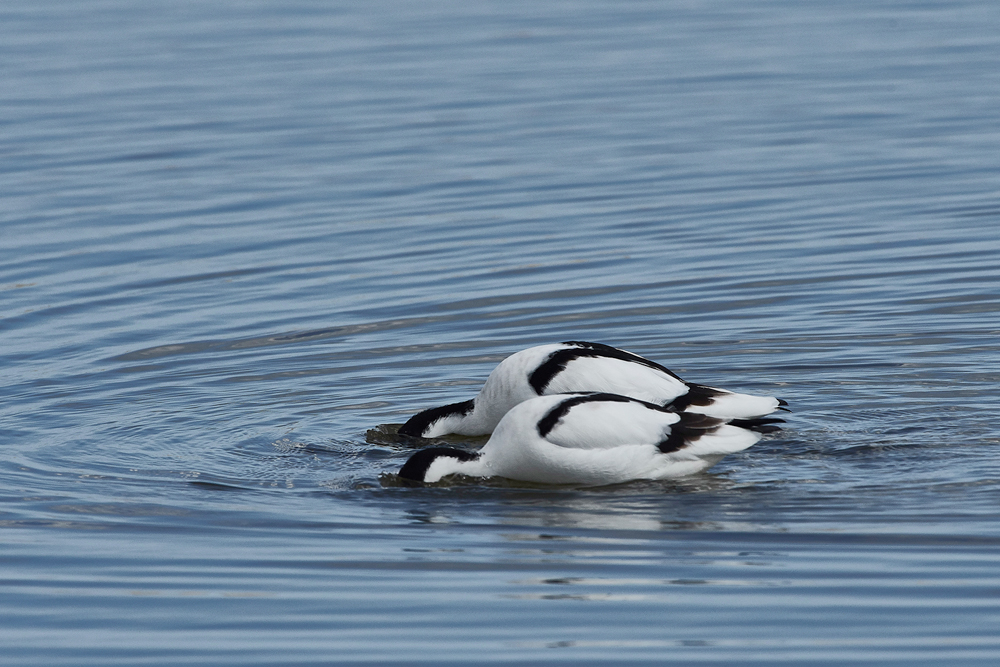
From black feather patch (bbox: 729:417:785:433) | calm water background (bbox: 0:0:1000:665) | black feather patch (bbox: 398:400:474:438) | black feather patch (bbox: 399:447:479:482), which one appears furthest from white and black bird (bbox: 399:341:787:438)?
black feather patch (bbox: 399:447:479:482)

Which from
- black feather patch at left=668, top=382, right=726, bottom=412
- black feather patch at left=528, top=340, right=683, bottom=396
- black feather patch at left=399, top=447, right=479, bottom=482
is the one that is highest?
black feather patch at left=528, top=340, right=683, bottom=396

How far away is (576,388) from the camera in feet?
34.4

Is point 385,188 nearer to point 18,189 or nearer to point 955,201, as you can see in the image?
point 18,189

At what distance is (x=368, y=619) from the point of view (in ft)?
24.0

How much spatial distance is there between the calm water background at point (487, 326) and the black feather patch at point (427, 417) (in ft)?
0.95

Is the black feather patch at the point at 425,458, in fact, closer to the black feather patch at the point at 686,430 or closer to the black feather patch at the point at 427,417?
the black feather patch at the point at 427,417

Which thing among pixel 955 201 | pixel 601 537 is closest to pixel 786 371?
pixel 601 537

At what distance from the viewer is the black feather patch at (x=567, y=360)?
34.4 feet

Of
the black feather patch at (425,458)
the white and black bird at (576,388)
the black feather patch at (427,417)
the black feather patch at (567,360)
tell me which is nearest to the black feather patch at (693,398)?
the white and black bird at (576,388)

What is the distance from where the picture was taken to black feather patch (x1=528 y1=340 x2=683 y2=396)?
10.5m

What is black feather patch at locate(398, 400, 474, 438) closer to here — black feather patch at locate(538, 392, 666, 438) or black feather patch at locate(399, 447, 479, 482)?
black feather patch at locate(399, 447, 479, 482)

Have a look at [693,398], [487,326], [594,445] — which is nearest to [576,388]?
[693,398]

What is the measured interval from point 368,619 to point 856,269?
8119 millimetres

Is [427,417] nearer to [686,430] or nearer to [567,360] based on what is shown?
[567,360]
